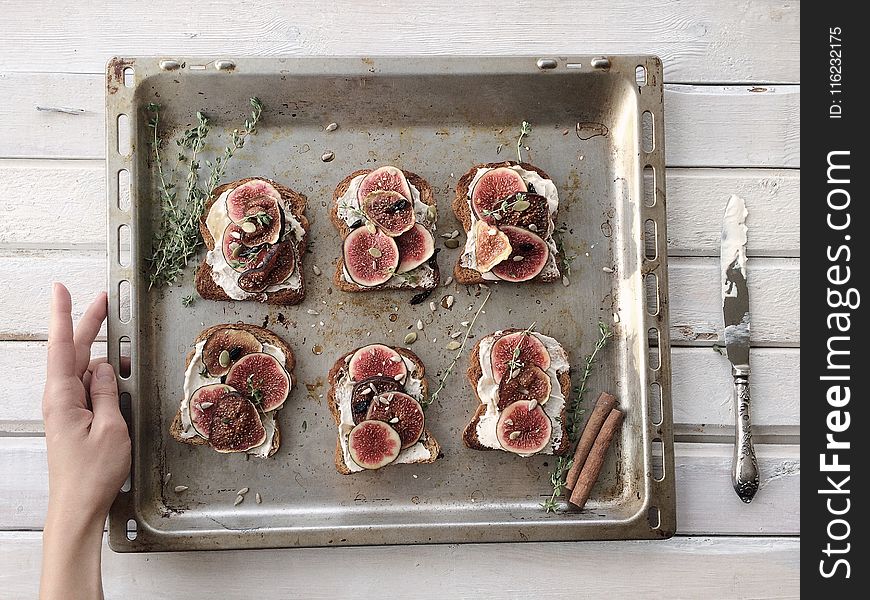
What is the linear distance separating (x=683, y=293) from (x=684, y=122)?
2.56ft

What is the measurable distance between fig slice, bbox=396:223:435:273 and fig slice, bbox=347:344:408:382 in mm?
→ 367

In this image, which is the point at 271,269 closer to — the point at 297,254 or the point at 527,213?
the point at 297,254

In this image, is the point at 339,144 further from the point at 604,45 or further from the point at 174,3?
the point at 604,45

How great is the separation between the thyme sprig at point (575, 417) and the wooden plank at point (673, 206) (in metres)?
0.51

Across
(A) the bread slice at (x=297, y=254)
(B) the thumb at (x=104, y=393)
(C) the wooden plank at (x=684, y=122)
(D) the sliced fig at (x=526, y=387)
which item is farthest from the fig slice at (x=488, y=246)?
(B) the thumb at (x=104, y=393)

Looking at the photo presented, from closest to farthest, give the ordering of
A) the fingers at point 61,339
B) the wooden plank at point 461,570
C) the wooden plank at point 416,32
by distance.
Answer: the fingers at point 61,339
the wooden plank at point 461,570
the wooden plank at point 416,32

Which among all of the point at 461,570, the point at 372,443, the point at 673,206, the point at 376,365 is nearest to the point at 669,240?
the point at 673,206

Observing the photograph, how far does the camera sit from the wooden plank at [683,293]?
290cm

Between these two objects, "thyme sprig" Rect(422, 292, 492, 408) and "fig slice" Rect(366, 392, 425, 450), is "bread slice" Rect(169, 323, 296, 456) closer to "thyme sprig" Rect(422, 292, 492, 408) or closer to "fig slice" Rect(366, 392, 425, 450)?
"fig slice" Rect(366, 392, 425, 450)

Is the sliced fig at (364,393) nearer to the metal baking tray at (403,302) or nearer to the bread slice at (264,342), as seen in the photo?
the metal baking tray at (403,302)

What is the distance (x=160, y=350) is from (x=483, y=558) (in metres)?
1.68
